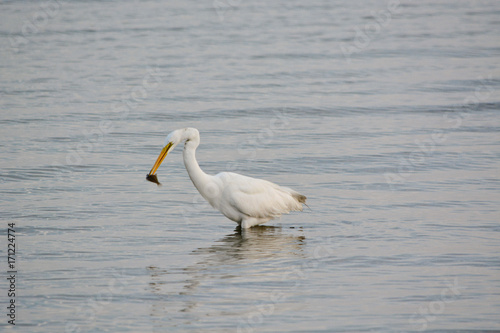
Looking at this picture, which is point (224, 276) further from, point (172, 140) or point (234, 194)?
point (172, 140)

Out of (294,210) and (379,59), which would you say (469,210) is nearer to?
(294,210)

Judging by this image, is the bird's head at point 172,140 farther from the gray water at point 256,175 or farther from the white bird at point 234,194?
the gray water at point 256,175

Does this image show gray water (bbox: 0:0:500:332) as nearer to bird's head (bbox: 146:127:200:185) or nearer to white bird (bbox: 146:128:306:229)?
white bird (bbox: 146:128:306:229)

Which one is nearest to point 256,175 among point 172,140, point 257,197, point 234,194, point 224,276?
point 257,197

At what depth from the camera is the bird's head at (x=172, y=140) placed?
1055cm

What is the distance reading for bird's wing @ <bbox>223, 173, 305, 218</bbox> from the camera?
35.7ft

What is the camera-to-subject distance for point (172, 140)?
1058 centimetres

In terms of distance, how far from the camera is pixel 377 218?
1116 cm

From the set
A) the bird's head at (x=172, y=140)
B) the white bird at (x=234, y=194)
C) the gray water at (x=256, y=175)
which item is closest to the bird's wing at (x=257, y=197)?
the white bird at (x=234, y=194)

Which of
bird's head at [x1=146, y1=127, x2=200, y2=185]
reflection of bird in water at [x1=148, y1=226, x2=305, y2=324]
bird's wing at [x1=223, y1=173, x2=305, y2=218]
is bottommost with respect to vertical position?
reflection of bird in water at [x1=148, y1=226, x2=305, y2=324]

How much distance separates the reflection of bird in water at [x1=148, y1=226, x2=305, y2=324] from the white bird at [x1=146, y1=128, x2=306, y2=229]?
0.27 meters

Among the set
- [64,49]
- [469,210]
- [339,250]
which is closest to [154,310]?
[339,250]

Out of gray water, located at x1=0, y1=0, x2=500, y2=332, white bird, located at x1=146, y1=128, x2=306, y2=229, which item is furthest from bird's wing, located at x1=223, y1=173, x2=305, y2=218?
gray water, located at x1=0, y1=0, x2=500, y2=332

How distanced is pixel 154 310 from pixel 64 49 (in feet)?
64.3
